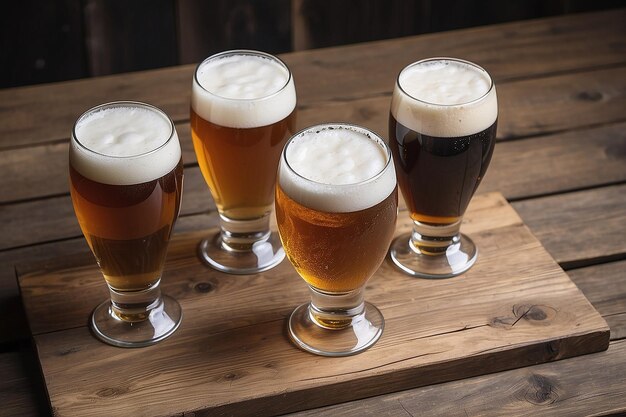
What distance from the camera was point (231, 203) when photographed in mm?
1441

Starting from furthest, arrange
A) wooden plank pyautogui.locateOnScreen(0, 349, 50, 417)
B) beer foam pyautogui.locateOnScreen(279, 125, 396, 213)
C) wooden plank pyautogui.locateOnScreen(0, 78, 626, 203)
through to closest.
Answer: wooden plank pyautogui.locateOnScreen(0, 78, 626, 203)
wooden plank pyautogui.locateOnScreen(0, 349, 50, 417)
beer foam pyautogui.locateOnScreen(279, 125, 396, 213)

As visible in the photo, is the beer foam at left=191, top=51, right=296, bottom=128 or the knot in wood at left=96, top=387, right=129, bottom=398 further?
the beer foam at left=191, top=51, right=296, bottom=128

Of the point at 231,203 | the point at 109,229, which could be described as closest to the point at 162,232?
the point at 109,229

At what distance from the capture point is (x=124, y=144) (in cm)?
123

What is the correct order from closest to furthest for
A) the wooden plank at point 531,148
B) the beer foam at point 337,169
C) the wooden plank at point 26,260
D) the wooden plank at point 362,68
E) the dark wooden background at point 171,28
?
the beer foam at point 337,169 < the wooden plank at point 26,260 < the wooden plank at point 531,148 < the wooden plank at point 362,68 < the dark wooden background at point 171,28

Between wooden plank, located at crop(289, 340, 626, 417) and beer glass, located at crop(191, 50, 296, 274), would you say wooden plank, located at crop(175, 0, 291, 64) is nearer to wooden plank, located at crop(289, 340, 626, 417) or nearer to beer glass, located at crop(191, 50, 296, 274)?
beer glass, located at crop(191, 50, 296, 274)

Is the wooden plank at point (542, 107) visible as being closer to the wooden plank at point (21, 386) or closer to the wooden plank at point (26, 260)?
the wooden plank at point (26, 260)

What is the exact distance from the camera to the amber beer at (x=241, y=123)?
1.34m

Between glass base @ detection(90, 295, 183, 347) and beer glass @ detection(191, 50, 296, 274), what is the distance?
0.39ft

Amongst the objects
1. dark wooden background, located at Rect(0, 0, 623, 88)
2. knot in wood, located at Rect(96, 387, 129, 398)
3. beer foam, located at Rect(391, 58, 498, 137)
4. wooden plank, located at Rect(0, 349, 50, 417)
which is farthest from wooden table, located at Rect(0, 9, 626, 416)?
dark wooden background, located at Rect(0, 0, 623, 88)

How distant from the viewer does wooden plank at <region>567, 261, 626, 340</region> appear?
1438mm

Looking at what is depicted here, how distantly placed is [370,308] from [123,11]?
132 centimetres

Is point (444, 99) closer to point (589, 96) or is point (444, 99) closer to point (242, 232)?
point (242, 232)

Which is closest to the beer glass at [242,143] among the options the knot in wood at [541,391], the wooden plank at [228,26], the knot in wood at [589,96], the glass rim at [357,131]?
the glass rim at [357,131]
